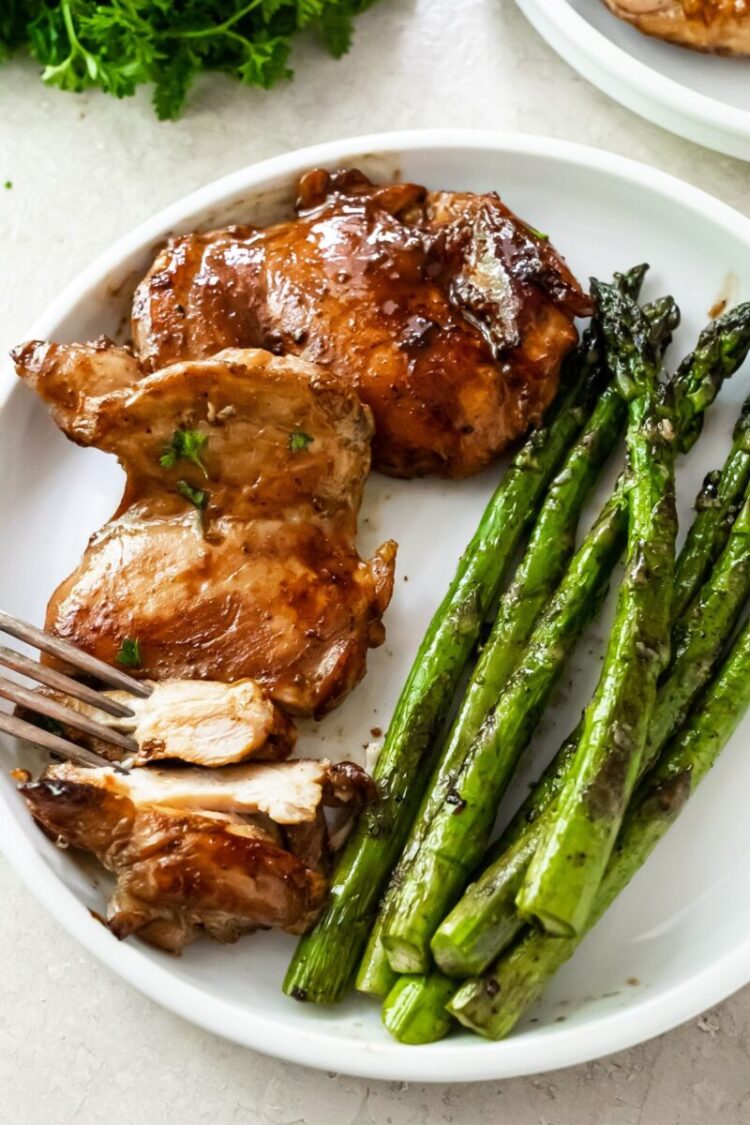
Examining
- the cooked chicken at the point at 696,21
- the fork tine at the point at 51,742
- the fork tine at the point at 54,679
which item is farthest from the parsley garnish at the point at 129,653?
the cooked chicken at the point at 696,21

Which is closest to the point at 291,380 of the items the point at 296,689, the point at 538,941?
the point at 296,689

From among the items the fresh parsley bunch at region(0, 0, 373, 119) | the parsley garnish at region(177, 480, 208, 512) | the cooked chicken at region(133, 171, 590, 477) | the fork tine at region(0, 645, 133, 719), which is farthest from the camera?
the fresh parsley bunch at region(0, 0, 373, 119)

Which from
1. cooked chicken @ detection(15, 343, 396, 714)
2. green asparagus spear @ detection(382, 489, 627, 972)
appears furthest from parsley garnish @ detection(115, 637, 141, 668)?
green asparagus spear @ detection(382, 489, 627, 972)

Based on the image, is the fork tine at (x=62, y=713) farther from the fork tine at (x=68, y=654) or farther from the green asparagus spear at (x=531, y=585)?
the green asparagus spear at (x=531, y=585)

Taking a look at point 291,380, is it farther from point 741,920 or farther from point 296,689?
point 741,920

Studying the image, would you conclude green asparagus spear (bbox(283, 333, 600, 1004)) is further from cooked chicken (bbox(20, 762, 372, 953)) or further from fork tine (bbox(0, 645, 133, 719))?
fork tine (bbox(0, 645, 133, 719))

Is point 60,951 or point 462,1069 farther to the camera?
point 60,951
